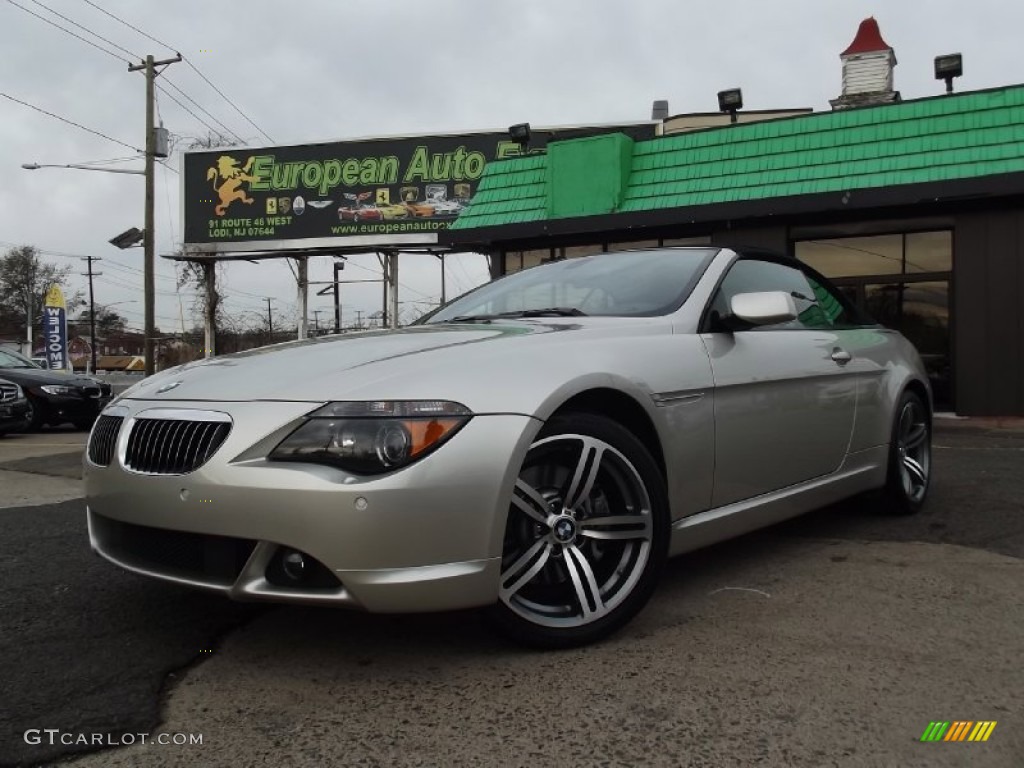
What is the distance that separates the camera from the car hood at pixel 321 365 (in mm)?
2381

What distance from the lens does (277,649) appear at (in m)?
2.60

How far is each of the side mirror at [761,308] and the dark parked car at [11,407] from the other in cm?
1015

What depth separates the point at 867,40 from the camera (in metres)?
14.7

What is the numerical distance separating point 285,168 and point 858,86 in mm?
15032

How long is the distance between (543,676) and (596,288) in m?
1.79

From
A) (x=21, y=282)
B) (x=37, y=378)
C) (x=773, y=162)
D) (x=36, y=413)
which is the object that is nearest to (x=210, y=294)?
(x=37, y=378)

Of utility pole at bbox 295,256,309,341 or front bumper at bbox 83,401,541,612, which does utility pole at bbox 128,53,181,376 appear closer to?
utility pole at bbox 295,256,309,341

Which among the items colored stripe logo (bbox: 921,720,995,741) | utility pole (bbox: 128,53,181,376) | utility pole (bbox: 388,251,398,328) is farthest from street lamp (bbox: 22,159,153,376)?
colored stripe logo (bbox: 921,720,995,741)

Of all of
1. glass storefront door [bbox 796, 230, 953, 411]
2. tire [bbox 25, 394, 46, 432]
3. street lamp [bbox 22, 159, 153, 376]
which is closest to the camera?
glass storefront door [bbox 796, 230, 953, 411]

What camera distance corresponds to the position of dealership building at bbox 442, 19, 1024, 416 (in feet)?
32.8

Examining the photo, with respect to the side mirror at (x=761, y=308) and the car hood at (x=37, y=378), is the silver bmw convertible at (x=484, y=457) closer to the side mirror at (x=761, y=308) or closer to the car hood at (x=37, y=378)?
the side mirror at (x=761, y=308)

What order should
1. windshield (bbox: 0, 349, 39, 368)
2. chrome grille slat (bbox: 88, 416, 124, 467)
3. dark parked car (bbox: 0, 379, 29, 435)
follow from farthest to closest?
windshield (bbox: 0, 349, 39, 368) < dark parked car (bbox: 0, 379, 29, 435) < chrome grille slat (bbox: 88, 416, 124, 467)

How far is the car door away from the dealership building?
263 inches

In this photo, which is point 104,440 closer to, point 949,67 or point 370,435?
point 370,435
